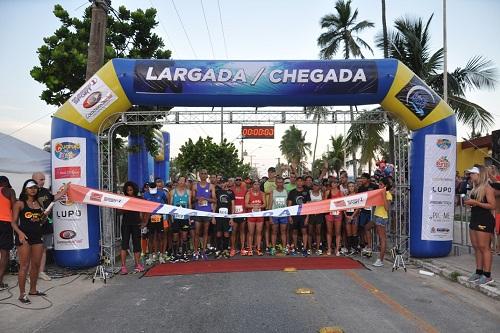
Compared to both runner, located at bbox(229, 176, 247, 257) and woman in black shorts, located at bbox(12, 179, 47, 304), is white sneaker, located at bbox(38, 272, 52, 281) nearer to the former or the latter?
woman in black shorts, located at bbox(12, 179, 47, 304)

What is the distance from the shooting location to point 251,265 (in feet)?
29.1

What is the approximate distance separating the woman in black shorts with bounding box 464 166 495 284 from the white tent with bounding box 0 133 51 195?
902 centimetres

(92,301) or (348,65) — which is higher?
(348,65)

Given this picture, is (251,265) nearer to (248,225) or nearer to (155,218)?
(248,225)

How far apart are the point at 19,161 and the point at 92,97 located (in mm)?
2654

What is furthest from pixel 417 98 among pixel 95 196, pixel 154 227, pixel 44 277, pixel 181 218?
pixel 44 277

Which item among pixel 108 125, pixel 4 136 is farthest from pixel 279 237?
pixel 4 136

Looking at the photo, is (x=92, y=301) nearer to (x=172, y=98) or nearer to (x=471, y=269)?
(x=172, y=98)

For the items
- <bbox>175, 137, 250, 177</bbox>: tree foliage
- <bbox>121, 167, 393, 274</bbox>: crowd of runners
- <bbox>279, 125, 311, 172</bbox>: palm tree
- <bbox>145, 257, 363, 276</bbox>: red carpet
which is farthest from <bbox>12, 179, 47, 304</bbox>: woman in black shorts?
<bbox>279, 125, 311, 172</bbox>: palm tree

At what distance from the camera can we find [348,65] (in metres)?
9.12

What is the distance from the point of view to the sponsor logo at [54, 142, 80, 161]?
28.7ft

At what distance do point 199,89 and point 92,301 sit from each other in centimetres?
470

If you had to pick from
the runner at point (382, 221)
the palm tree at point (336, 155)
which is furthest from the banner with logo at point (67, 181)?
the palm tree at point (336, 155)

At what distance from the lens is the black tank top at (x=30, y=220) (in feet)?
22.0
